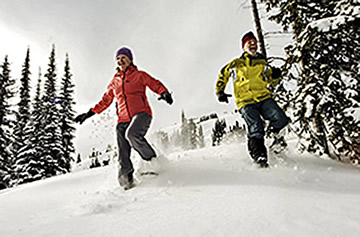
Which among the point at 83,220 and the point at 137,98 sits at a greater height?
the point at 137,98

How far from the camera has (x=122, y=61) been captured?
3.80 metres

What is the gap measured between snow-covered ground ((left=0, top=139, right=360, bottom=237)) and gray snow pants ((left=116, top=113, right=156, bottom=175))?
30 cm

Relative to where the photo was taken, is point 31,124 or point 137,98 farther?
point 31,124

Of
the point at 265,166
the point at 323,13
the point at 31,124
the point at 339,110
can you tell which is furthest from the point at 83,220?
the point at 31,124

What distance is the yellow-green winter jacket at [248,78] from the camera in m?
3.62

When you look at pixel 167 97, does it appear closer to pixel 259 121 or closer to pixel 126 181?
pixel 126 181

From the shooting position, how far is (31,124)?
21.4m

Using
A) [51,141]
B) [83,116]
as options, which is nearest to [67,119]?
[51,141]

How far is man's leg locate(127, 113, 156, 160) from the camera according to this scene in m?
3.22

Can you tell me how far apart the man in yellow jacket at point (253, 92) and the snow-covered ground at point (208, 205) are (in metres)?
0.45

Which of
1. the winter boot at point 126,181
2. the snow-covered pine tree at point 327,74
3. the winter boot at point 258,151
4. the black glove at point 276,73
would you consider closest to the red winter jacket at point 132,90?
the winter boot at point 126,181

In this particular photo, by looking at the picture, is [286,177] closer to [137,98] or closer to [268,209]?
[268,209]

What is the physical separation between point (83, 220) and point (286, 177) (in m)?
2.10

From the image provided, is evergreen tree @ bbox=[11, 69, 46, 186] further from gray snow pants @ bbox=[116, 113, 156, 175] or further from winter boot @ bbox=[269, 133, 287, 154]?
winter boot @ bbox=[269, 133, 287, 154]
